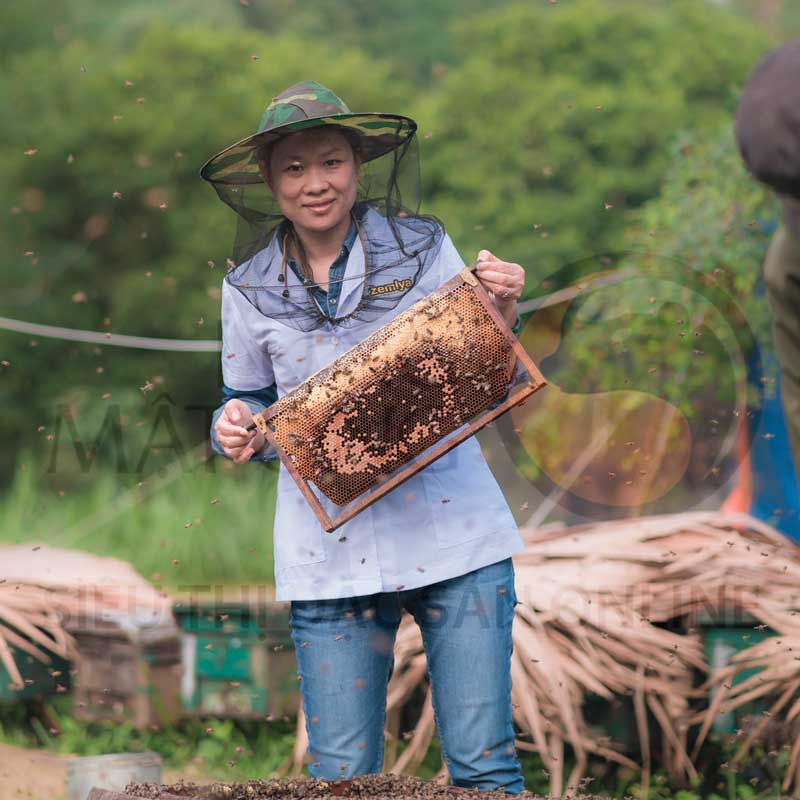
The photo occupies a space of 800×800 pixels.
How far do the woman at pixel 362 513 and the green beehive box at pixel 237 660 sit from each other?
1.38 meters

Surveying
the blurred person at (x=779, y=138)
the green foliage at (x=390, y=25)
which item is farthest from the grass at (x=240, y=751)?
the green foliage at (x=390, y=25)

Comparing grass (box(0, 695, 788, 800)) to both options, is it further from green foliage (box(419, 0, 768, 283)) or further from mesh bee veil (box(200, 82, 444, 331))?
green foliage (box(419, 0, 768, 283))

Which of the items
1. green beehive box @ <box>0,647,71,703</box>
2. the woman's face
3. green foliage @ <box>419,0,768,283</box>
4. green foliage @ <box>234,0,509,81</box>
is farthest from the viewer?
green foliage @ <box>234,0,509,81</box>

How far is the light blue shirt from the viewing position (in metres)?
2.18

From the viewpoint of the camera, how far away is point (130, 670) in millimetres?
3740

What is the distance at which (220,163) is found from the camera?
90.0 inches

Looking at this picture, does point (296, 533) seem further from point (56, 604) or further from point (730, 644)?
point (56, 604)

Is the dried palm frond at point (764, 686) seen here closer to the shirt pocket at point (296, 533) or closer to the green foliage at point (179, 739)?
the green foliage at point (179, 739)

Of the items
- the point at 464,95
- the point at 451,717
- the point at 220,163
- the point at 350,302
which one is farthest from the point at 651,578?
the point at 464,95

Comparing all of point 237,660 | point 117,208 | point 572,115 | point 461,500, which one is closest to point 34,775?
point 237,660

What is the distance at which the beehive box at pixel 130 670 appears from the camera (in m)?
3.71

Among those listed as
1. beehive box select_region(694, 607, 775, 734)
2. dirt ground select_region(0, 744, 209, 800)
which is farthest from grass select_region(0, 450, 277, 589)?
beehive box select_region(694, 607, 775, 734)

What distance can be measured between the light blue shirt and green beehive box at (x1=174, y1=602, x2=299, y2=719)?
140 centimetres

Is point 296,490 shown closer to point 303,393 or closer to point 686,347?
point 303,393
